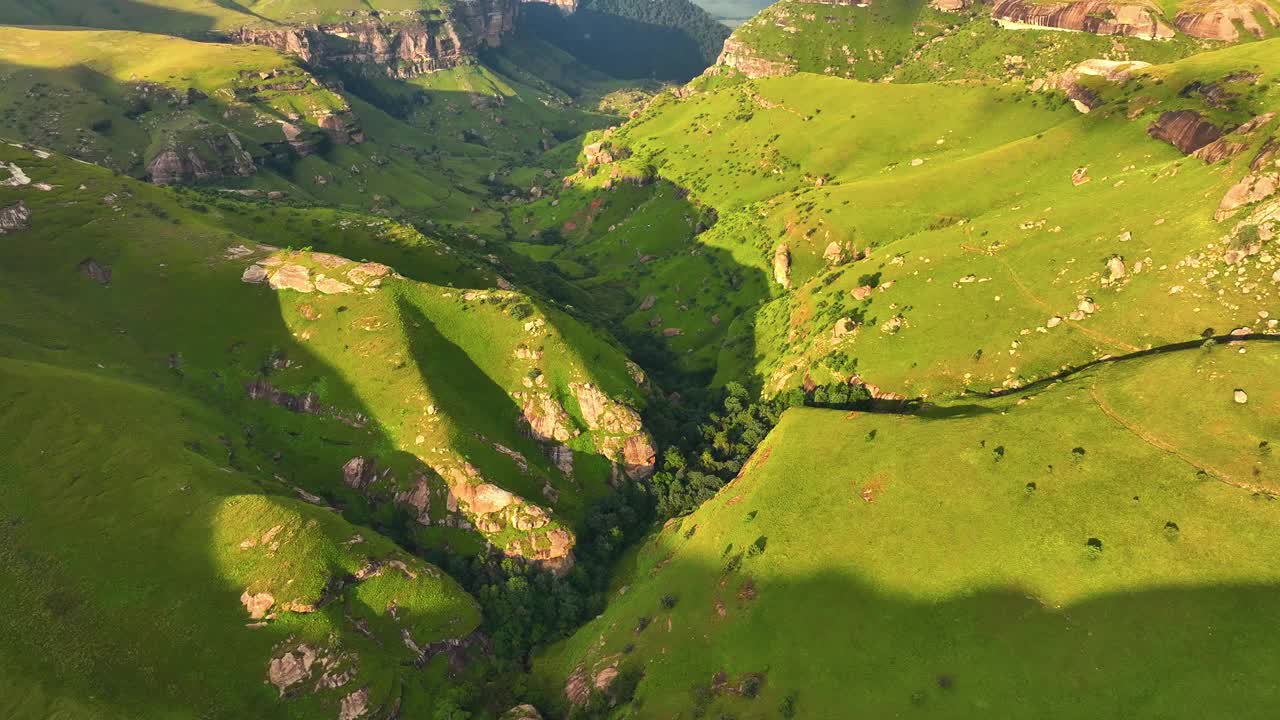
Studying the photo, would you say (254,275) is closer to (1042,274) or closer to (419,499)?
(419,499)

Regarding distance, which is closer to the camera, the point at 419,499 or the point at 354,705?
the point at 354,705

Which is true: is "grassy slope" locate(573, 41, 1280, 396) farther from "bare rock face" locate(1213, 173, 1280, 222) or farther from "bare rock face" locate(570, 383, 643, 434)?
"bare rock face" locate(570, 383, 643, 434)

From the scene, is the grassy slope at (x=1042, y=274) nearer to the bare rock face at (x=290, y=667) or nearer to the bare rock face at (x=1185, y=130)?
the bare rock face at (x=1185, y=130)

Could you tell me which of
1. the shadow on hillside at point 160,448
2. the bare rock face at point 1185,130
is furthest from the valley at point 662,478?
the bare rock face at point 1185,130

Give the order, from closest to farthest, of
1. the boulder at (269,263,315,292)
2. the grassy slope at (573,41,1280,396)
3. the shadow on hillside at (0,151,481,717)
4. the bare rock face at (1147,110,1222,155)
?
the shadow on hillside at (0,151,481,717) → the grassy slope at (573,41,1280,396) → the boulder at (269,263,315,292) → the bare rock face at (1147,110,1222,155)

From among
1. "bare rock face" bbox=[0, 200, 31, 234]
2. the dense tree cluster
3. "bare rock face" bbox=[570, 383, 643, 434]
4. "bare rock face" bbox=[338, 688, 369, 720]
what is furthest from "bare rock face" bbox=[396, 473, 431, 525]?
"bare rock face" bbox=[0, 200, 31, 234]

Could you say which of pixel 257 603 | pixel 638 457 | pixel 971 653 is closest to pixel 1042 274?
pixel 971 653
